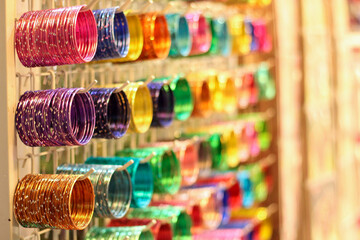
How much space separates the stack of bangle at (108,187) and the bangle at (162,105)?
9.6 inches

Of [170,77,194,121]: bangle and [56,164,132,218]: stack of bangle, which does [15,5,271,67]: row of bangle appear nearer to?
[170,77,194,121]: bangle

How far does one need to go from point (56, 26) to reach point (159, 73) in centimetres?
78

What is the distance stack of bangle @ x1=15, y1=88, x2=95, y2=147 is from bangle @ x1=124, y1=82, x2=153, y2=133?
0.66ft

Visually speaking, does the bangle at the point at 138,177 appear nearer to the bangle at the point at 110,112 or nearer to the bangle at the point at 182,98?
the bangle at the point at 110,112

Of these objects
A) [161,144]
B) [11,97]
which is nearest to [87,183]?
[11,97]

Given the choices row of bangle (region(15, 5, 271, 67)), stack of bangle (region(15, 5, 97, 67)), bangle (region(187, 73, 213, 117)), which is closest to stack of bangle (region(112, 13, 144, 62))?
row of bangle (region(15, 5, 271, 67))

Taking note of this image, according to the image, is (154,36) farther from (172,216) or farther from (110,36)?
(172,216)

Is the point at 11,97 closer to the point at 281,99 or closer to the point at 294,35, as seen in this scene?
the point at 281,99

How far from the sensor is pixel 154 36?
157 centimetres

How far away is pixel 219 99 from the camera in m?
2.09

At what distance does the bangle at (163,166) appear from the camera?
1613 millimetres

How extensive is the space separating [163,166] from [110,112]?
330mm

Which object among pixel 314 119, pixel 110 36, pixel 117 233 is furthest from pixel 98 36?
pixel 314 119

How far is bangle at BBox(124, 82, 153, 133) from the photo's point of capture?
1479 mm
